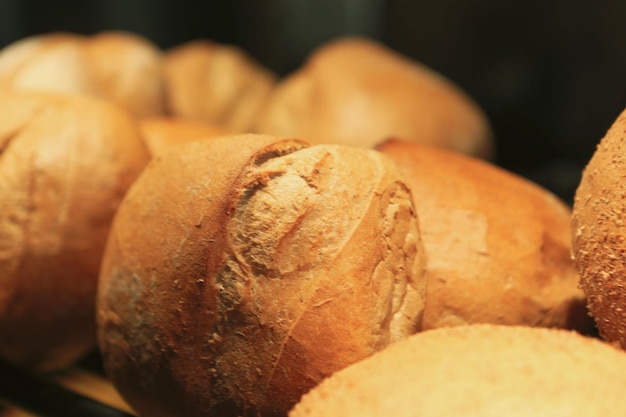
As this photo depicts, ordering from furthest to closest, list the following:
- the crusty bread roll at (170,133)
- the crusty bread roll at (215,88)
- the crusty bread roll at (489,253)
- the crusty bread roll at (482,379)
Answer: the crusty bread roll at (215,88), the crusty bread roll at (170,133), the crusty bread roll at (489,253), the crusty bread roll at (482,379)

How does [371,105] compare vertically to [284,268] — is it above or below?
below

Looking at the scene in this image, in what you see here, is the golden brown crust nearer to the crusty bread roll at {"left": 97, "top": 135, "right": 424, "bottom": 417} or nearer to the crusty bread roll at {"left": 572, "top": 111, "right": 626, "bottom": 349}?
the crusty bread roll at {"left": 97, "top": 135, "right": 424, "bottom": 417}

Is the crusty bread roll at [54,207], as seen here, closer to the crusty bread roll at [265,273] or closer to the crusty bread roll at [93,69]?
the crusty bread roll at [265,273]

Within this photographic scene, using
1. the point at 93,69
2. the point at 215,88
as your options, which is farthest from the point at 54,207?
the point at 215,88

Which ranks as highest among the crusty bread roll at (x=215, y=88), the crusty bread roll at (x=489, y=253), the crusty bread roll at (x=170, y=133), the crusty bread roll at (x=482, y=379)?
the crusty bread roll at (x=482, y=379)

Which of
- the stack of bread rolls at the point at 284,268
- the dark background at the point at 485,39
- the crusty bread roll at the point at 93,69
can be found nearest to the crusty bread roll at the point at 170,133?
the stack of bread rolls at the point at 284,268

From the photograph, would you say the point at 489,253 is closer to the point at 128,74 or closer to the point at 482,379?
the point at 482,379

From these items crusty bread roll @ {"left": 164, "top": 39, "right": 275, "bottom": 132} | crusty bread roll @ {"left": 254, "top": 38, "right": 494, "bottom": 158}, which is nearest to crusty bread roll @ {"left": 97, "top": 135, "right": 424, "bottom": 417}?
crusty bread roll @ {"left": 254, "top": 38, "right": 494, "bottom": 158}
